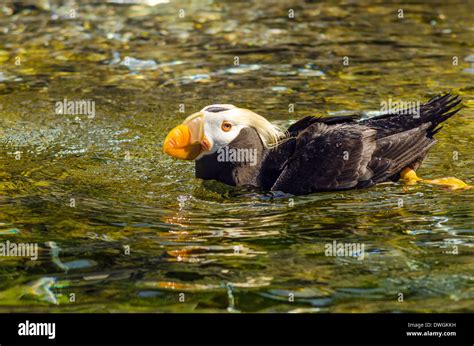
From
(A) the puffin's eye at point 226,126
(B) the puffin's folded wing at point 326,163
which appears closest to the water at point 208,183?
(B) the puffin's folded wing at point 326,163

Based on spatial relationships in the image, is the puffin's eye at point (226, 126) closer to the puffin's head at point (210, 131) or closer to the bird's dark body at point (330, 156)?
the puffin's head at point (210, 131)

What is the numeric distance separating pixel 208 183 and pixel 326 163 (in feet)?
3.41

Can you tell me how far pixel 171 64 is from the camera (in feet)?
38.5

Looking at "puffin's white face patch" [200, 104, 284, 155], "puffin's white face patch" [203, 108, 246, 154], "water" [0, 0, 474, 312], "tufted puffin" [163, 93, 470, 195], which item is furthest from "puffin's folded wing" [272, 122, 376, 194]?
"puffin's white face patch" [203, 108, 246, 154]

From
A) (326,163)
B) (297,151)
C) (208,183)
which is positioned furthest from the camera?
(208,183)

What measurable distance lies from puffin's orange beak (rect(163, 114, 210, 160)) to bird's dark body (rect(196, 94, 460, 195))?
173mm

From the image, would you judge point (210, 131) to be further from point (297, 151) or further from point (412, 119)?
point (412, 119)

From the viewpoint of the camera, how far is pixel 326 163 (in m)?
7.30

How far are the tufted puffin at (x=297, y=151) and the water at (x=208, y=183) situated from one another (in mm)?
145

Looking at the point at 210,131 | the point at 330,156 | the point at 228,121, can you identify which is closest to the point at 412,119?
the point at 330,156

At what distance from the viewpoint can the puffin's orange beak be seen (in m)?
7.39

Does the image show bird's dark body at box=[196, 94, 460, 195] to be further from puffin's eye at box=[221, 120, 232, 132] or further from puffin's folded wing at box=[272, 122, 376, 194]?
puffin's eye at box=[221, 120, 232, 132]

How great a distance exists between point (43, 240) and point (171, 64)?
5438mm
